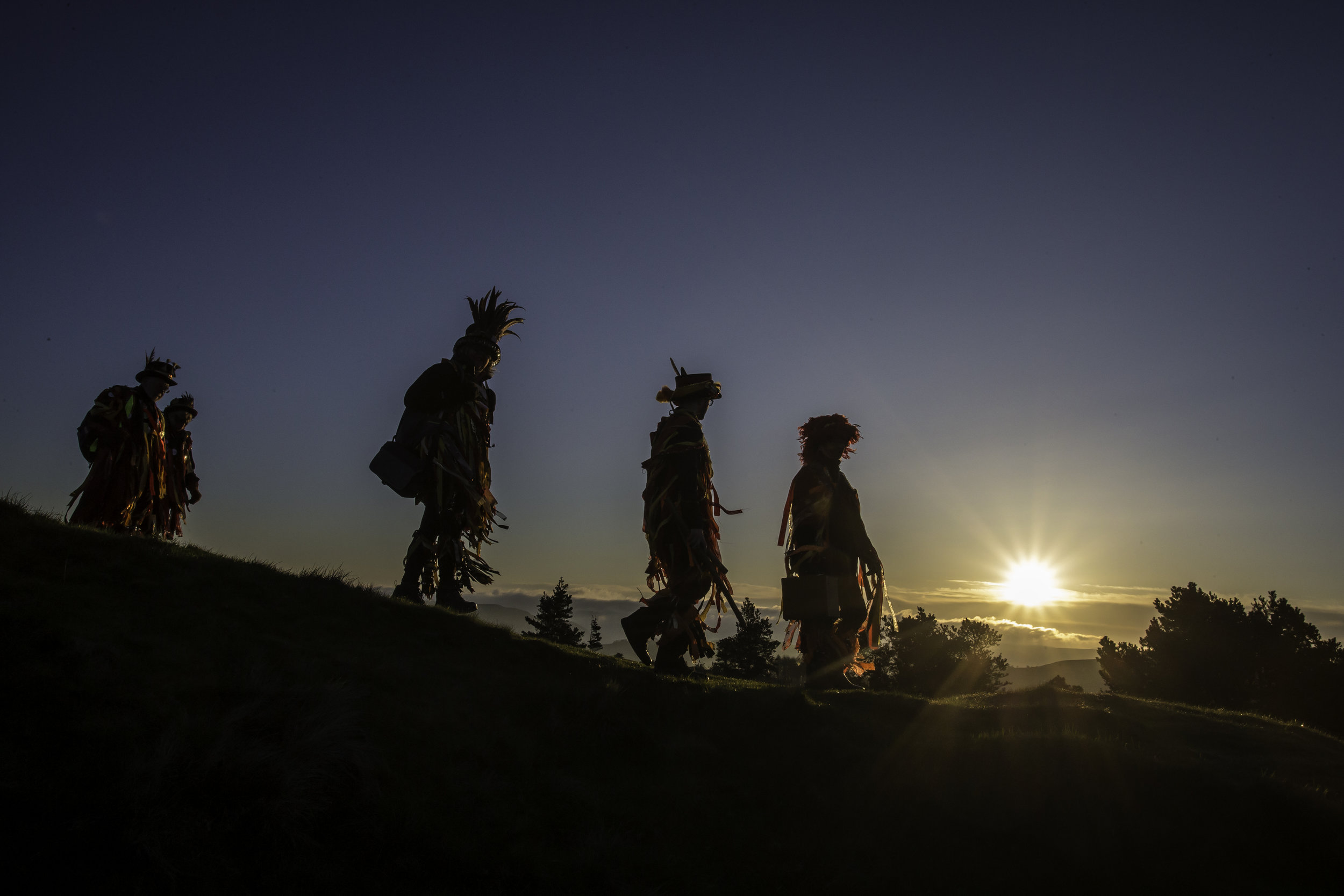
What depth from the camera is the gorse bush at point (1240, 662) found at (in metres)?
26.2

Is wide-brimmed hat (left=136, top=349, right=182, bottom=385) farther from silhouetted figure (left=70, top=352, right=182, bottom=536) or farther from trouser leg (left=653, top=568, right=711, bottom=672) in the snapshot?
trouser leg (left=653, top=568, right=711, bottom=672)

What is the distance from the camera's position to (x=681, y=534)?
21.8ft

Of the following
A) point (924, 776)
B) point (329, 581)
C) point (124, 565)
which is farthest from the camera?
point (329, 581)

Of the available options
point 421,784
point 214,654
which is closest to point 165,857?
point 421,784

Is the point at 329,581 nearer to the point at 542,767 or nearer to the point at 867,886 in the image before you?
the point at 542,767

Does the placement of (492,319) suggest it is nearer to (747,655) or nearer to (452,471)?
(452,471)

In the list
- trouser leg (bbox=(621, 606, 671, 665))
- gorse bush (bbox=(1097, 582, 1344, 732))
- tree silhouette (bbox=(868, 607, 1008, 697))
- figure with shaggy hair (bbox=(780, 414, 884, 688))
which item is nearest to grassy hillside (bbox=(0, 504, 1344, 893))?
trouser leg (bbox=(621, 606, 671, 665))

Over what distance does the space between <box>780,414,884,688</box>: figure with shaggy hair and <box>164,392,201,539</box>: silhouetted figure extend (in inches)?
312

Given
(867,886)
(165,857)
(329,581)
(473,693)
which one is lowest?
(867,886)

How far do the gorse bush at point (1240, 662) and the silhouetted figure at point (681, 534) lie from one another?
2815 centimetres

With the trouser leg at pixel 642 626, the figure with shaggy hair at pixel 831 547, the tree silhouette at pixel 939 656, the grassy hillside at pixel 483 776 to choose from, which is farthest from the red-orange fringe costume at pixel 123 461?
the tree silhouette at pixel 939 656

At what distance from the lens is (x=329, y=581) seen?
214 inches

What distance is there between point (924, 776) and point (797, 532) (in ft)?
14.8

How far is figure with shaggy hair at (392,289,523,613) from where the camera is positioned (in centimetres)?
700
